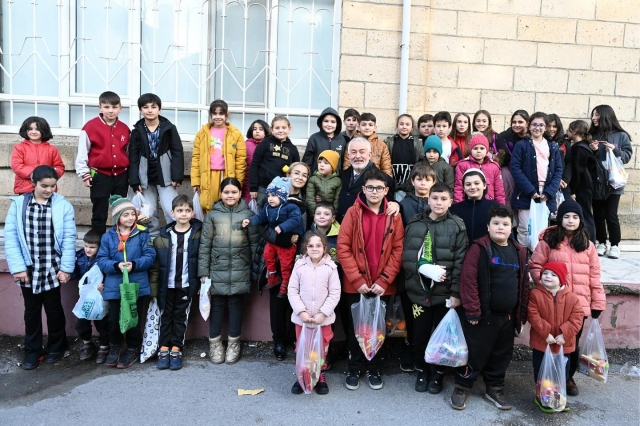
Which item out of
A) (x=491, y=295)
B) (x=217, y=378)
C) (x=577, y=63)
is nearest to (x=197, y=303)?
(x=217, y=378)

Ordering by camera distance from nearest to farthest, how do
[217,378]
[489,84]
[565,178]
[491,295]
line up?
[491,295], [217,378], [565,178], [489,84]

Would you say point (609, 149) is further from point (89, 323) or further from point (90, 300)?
point (89, 323)

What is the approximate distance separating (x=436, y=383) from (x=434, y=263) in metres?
0.92

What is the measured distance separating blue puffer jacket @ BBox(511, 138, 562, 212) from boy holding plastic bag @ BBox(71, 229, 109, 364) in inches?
152

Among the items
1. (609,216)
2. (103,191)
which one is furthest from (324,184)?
(609,216)

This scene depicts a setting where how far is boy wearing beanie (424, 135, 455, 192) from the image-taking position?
4.69m

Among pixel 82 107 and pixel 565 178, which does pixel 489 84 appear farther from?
pixel 82 107

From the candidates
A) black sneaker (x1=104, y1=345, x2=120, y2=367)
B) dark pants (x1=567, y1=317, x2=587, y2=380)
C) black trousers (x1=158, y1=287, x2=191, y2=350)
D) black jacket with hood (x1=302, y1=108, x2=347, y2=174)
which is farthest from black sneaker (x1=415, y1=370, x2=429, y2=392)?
black sneaker (x1=104, y1=345, x2=120, y2=367)

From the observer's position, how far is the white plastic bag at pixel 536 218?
4.98 m

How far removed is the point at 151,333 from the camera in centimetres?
439

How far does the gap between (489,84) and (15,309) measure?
5391 millimetres

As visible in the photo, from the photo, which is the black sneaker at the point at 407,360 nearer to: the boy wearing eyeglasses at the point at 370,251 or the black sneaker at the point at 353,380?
Result: the boy wearing eyeglasses at the point at 370,251

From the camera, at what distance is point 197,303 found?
4.75 meters

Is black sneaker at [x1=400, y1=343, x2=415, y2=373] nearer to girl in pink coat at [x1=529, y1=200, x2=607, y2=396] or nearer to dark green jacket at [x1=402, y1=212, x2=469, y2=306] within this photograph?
dark green jacket at [x1=402, y1=212, x2=469, y2=306]
